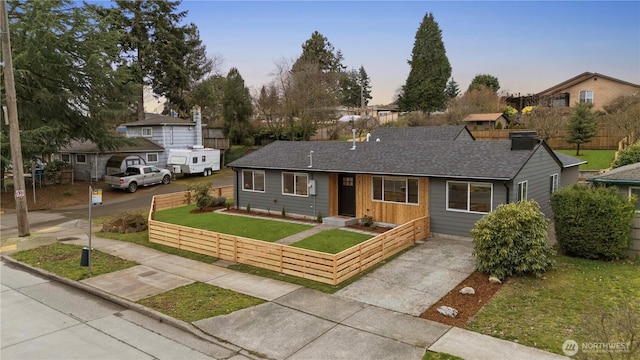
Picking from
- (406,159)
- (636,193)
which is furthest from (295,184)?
(636,193)

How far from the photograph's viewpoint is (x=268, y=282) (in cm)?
1186

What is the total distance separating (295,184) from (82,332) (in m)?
12.6

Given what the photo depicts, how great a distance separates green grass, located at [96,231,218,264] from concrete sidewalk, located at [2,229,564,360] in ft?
6.07

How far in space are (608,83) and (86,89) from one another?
60141mm

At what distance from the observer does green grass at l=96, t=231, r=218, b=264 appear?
14.4 m

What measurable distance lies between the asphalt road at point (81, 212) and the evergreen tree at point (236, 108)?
53.1 ft

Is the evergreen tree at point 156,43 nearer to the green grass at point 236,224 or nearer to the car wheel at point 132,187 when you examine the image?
the car wheel at point 132,187

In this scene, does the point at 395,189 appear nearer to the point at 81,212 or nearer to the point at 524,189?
the point at 524,189

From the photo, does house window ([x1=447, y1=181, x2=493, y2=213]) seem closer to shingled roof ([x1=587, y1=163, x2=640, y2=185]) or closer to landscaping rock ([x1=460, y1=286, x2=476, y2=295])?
shingled roof ([x1=587, y1=163, x2=640, y2=185])

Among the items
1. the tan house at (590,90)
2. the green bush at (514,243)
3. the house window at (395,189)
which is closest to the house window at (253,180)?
the house window at (395,189)

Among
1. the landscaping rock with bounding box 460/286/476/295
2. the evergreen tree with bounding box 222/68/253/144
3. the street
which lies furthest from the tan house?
the street

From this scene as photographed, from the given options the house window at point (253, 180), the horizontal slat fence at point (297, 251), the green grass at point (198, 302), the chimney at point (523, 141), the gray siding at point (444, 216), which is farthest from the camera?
the house window at point (253, 180)

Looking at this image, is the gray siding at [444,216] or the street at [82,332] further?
the gray siding at [444,216]

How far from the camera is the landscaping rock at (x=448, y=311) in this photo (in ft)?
30.6
